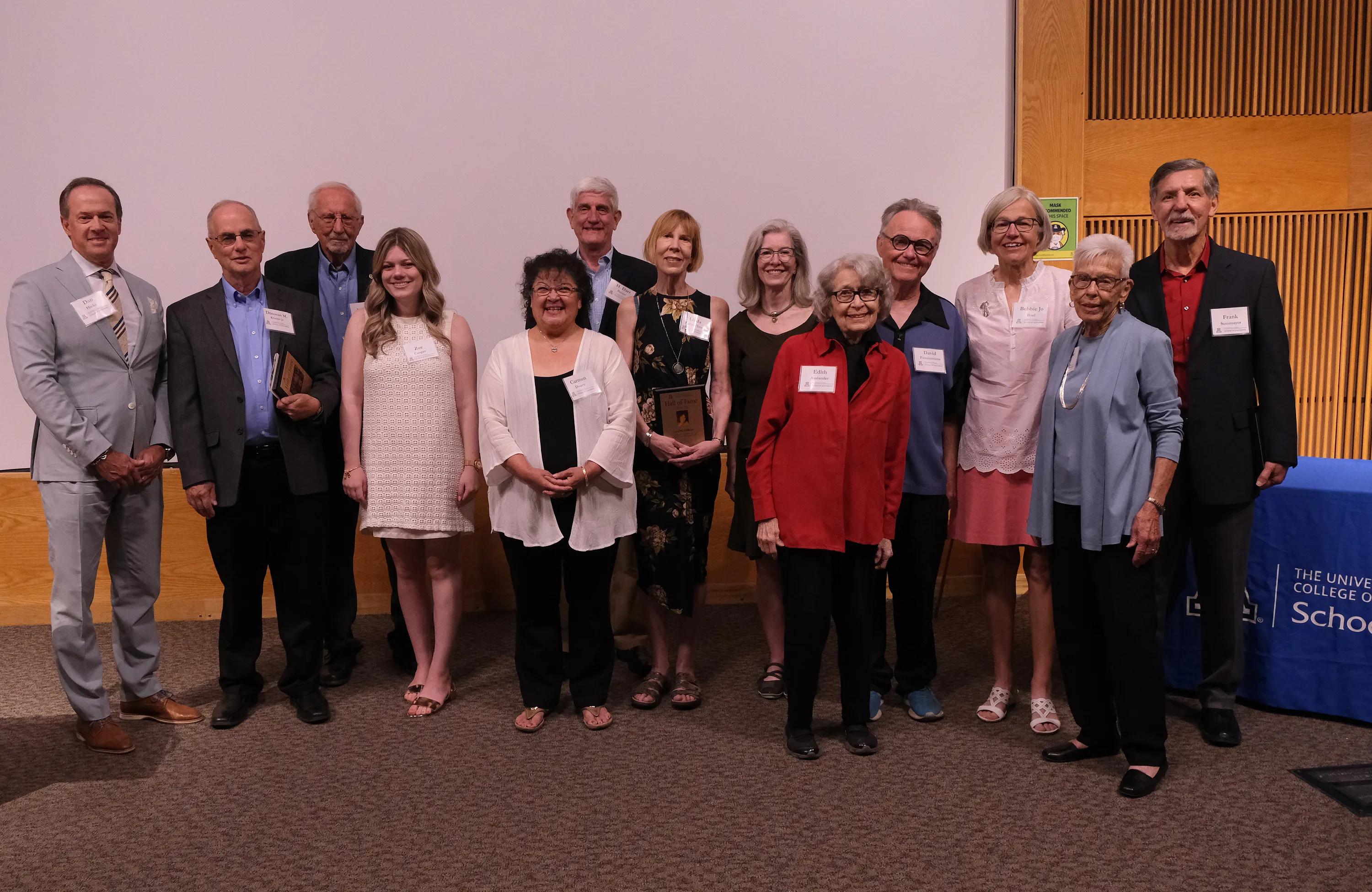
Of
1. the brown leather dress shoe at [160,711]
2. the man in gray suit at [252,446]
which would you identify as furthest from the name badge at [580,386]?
the brown leather dress shoe at [160,711]

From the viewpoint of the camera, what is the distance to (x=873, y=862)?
218cm

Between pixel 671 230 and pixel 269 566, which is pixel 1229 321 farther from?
pixel 269 566

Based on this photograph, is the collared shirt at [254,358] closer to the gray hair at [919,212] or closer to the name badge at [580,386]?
the name badge at [580,386]

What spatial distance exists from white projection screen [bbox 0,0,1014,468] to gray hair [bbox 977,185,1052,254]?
1.66m

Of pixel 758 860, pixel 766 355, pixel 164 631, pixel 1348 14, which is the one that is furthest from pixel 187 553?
pixel 1348 14

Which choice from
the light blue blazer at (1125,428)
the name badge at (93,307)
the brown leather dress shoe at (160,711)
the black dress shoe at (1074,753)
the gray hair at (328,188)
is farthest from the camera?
the gray hair at (328,188)

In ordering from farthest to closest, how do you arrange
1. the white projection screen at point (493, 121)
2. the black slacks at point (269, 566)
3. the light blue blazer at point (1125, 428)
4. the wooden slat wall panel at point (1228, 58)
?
the wooden slat wall panel at point (1228, 58) < the white projection screen at point (493, 121) < the black slacks at point (269, 566) < the light blue blazer at point (1125, 428)

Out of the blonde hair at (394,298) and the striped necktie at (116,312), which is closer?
the striped necktie at (116,312)

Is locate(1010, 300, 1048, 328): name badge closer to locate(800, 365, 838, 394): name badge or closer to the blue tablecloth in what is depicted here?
locate(800, 365, 838, 394): name badge

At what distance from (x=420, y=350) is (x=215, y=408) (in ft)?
2.18

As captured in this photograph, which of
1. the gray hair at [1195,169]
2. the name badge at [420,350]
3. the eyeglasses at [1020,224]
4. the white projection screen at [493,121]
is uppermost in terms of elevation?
the white projection screen at [493,121]

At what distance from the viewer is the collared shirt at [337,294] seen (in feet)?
11.4

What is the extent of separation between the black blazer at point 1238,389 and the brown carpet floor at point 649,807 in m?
0.85

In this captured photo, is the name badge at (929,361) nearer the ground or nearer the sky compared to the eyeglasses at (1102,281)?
nearer the ground
